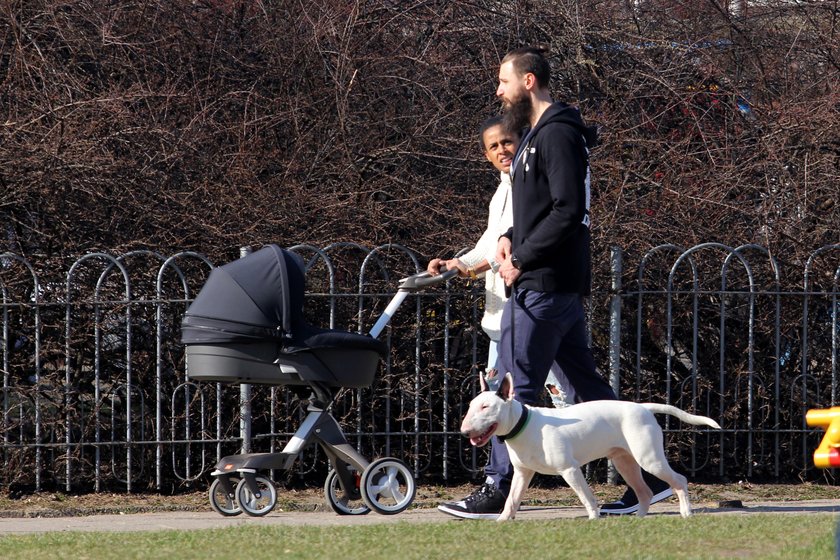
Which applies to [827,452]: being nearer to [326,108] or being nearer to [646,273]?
[646,273]

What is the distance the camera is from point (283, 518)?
6.34m

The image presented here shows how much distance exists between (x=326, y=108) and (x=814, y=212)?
3.36 metres

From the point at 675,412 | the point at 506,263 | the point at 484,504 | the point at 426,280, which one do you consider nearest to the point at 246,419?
A: the point at 426,280

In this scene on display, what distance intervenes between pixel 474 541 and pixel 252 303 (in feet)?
5.82

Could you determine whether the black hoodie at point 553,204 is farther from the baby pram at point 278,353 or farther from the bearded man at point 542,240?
the baby pram at point 278,353

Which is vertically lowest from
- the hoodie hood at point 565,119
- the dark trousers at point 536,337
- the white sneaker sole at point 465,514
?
the white sneaker sole at point 465,514

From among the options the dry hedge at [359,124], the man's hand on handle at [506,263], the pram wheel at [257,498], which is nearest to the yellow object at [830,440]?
the man's hand on handle at [506,263]

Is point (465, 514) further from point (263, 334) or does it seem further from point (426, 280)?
point (263, 334)

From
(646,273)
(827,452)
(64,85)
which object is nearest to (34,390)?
(64,85)

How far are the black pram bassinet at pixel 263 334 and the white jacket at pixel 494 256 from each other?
70cm

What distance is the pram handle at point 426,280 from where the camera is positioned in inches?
240

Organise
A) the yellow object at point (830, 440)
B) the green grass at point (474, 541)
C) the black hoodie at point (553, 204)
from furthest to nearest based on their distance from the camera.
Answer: the black hoodie at point (553, 204), the green grass at point (474, 541), the yellow object at point (830, 440)

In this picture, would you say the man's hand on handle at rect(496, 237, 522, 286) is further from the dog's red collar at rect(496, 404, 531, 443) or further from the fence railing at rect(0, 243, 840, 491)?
the fence railing at rect(0, 243, 840, 491)

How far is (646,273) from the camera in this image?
24.6 feet
